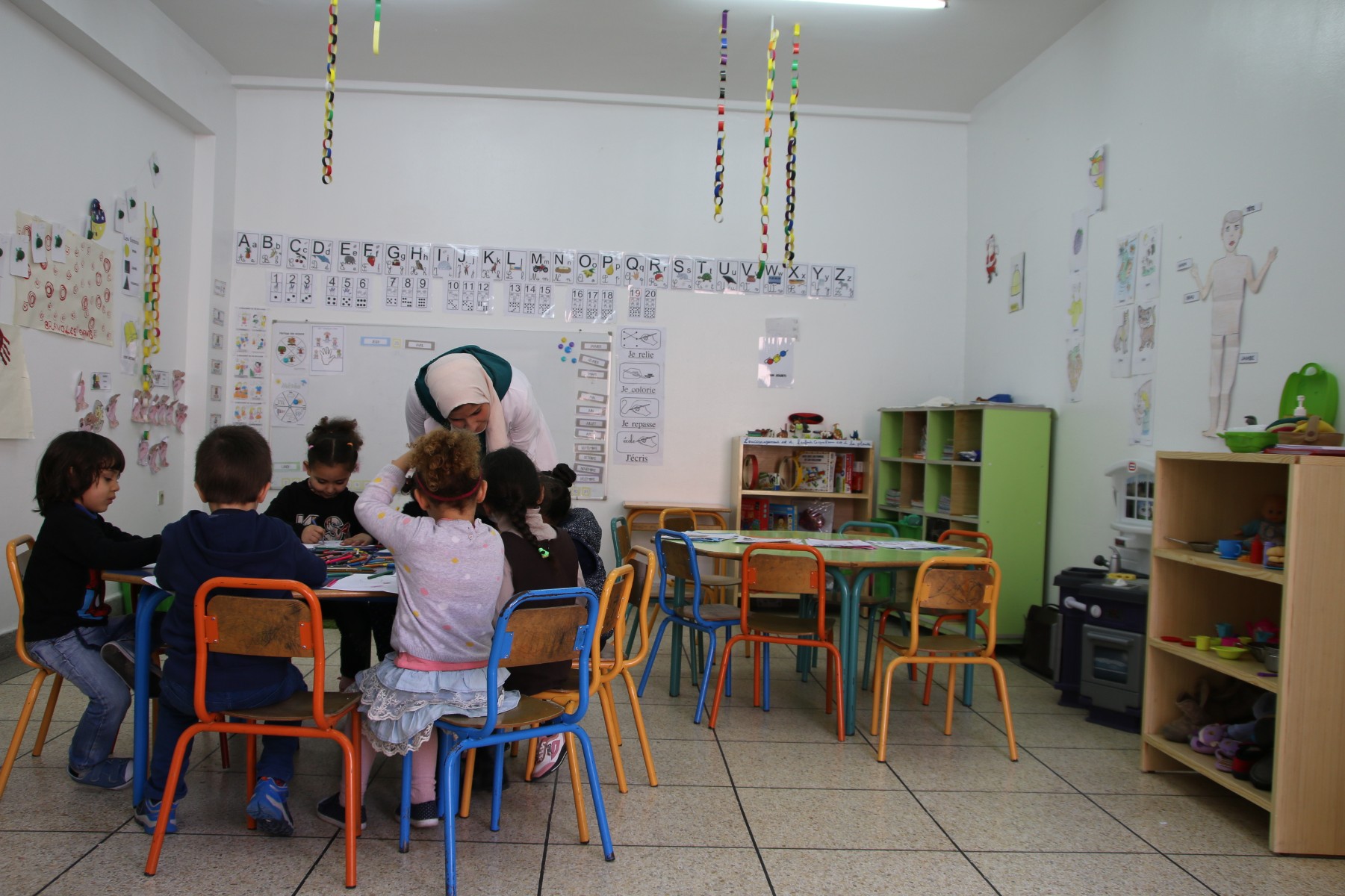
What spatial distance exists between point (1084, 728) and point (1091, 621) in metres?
0.46

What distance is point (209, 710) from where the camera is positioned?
83.7 inches

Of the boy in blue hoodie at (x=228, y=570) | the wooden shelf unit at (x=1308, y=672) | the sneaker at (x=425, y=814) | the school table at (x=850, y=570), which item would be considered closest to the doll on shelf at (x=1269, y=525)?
the wooden shelf unit at (x=1308, y=672)

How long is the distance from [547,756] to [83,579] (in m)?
1.39

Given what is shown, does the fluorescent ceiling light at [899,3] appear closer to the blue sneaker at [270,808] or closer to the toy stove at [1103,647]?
the toy stove at [1103,647]

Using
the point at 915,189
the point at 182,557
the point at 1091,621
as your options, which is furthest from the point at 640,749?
the point at 915,189

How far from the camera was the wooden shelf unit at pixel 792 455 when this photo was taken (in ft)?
18.7

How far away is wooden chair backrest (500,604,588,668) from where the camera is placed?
209 centimetres

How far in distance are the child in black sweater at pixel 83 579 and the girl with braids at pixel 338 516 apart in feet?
1.98

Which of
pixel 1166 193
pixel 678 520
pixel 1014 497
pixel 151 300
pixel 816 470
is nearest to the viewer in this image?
pixel 1166 193

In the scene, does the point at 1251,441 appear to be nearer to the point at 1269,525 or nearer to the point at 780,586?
the point at 1269,525

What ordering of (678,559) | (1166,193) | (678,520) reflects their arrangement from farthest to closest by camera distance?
1. (678,520)
2. (1166,193)
3. (678,559)

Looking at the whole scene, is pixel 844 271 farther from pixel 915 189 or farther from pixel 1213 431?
pixel 1213 431

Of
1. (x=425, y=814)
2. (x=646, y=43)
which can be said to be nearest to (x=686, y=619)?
(x=425, y=814)

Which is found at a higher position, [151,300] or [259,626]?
[151,300]
